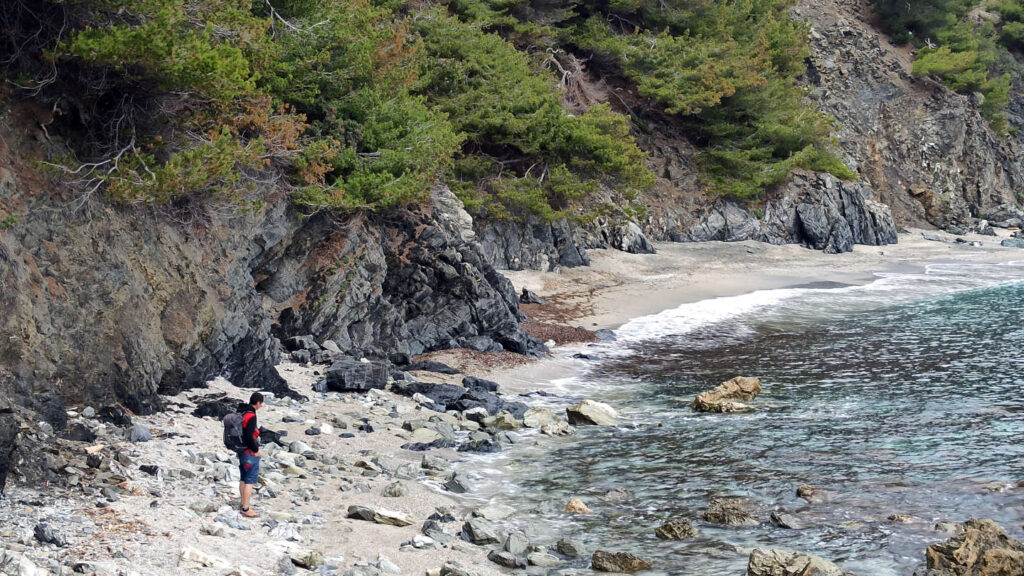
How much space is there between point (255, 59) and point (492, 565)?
1073 centimetres

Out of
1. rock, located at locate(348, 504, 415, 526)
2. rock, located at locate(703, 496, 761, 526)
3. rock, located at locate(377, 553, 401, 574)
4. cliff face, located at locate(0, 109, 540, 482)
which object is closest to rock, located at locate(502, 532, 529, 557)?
rock, located at locate(348, 504, 415, 526)

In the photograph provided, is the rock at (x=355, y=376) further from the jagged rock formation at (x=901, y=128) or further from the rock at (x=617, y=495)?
the jagged rock formation at (x=901, y=128)

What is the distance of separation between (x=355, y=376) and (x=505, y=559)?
7.95 m

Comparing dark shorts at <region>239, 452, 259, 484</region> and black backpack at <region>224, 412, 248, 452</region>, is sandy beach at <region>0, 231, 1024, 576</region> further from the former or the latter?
black backpack at <region>224, 412, 248, 452</region>

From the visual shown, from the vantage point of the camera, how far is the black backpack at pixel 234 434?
32.2ft

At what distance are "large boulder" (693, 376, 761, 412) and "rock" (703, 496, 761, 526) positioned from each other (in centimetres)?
535

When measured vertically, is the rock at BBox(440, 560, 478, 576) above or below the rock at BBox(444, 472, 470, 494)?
above

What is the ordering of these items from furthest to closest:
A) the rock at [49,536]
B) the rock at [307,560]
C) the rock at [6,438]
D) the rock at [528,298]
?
the rock at [528,298], the rock at [307,560], the rock at [6,438], the rock at [49,536]

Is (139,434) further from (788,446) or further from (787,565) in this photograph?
(788,446)

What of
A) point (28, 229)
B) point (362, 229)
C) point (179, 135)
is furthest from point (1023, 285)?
point (28, 229)

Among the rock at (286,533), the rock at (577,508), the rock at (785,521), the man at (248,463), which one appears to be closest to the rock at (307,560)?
the rock at (286,533)

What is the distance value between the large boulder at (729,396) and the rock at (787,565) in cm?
733

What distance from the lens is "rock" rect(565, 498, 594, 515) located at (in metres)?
11.6

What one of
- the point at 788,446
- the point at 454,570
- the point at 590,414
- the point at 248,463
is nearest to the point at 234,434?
the point at 248,463
